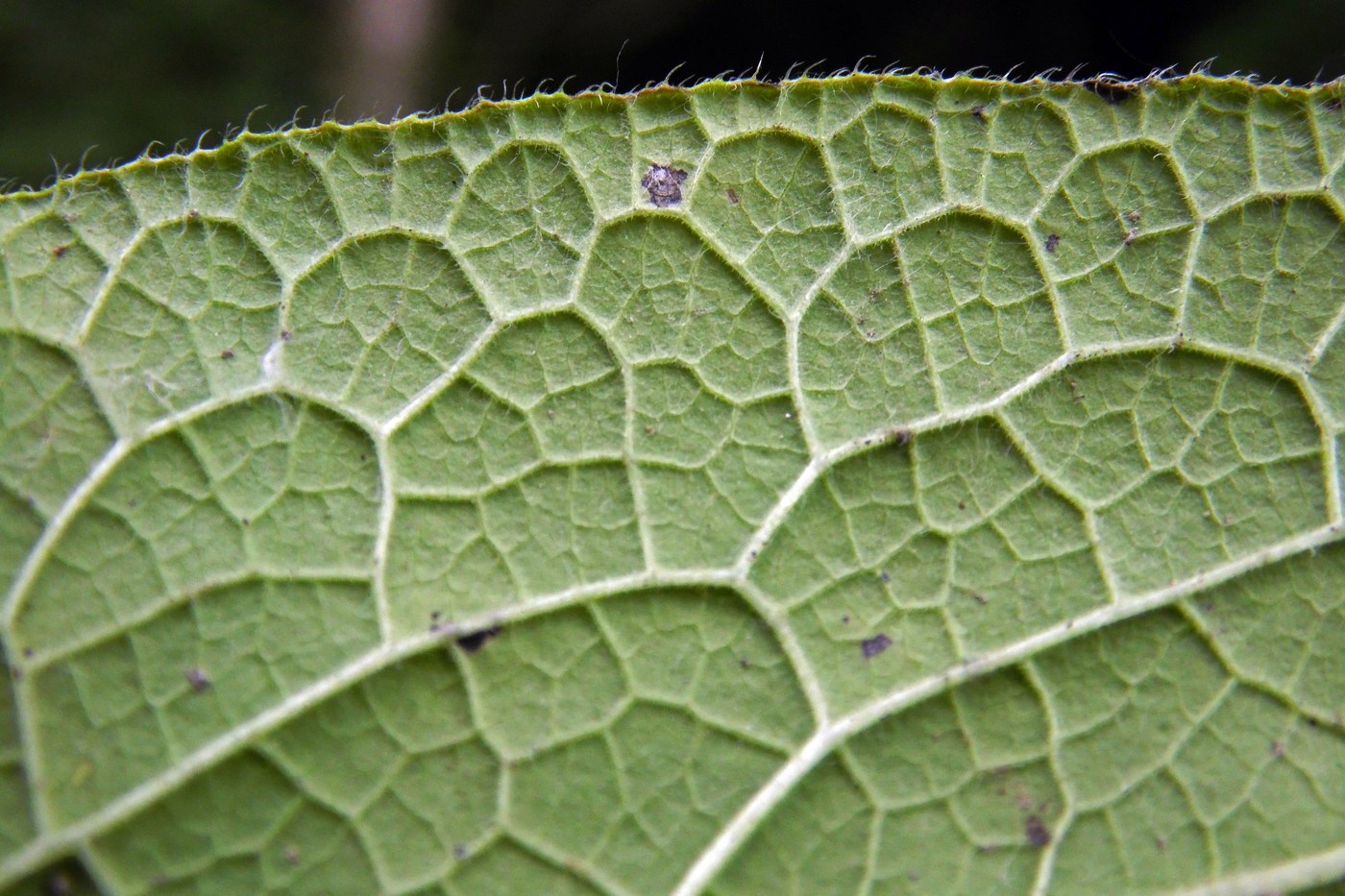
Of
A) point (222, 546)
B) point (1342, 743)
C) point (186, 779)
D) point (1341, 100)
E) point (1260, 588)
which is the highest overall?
point (1341, 100)

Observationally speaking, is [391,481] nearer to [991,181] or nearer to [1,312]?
[1,312]

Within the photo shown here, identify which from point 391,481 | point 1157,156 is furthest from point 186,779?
point 1157,156

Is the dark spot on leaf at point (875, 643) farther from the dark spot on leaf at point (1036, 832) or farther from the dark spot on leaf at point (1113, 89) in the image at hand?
the dark spot on leaf at point (1113, 89)

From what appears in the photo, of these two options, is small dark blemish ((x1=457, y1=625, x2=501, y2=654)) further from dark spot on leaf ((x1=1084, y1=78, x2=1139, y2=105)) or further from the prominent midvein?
dark spot on leaf ((x1=1084, y1=78, x2=1139, y2=105))

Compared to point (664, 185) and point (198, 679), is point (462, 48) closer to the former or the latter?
point (664, 185)

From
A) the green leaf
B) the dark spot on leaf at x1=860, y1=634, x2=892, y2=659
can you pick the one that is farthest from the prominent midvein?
the dark spot on leaf at x1=860, y1=634, x2=892, y2=659

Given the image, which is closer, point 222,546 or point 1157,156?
point 222,546

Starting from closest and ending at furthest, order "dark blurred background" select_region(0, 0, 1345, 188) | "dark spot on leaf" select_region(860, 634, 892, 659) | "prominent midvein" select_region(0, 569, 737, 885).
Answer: "prominent midvein" select_region(0, 569, 737, 885), "dark spot on leaf" select_region(860, 634, 892, 659), "dark blurred background" select_region(0, 0, 1345, 188)
